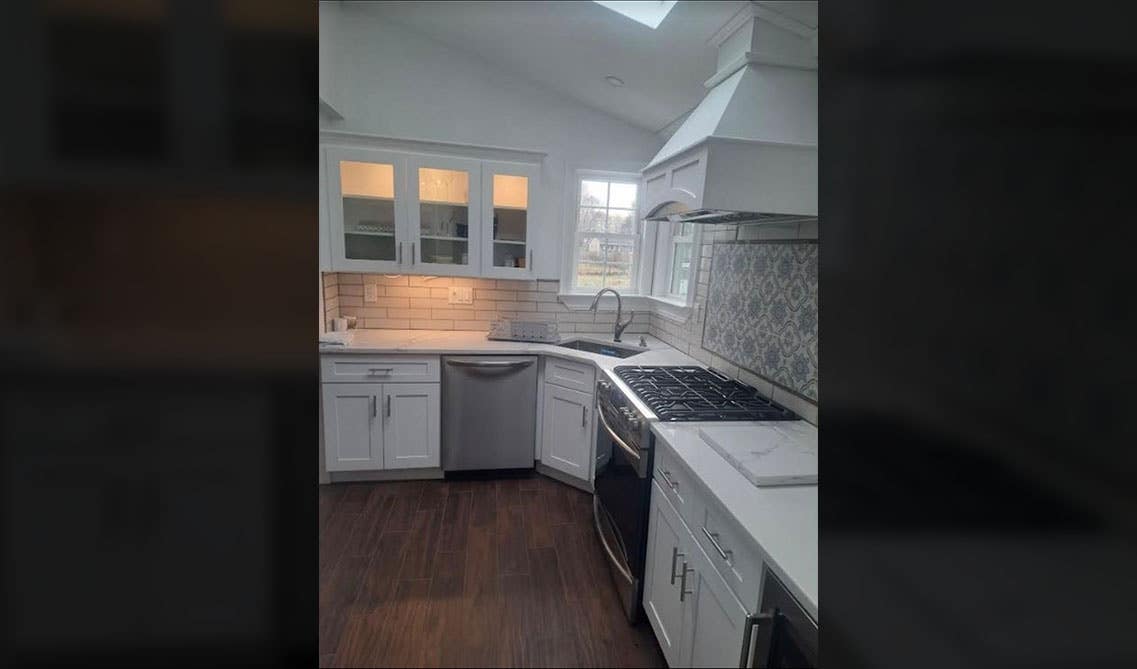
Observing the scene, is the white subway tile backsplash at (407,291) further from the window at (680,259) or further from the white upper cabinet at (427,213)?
the window at (680,259)

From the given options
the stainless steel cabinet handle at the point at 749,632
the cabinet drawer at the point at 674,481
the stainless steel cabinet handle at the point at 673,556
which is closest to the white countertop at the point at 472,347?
the cabinet drawer at the point at 674,481

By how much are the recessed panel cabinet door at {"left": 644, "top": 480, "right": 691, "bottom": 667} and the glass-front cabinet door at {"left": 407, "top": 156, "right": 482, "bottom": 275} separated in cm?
201

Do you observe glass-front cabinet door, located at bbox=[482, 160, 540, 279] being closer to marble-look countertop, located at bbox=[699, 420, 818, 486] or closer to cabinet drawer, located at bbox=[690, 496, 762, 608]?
marble-look countertop, located at bbox=[699, 420, 818, 486]

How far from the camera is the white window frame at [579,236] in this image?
343cm

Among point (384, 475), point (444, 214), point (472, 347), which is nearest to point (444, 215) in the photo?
point (444, 214)

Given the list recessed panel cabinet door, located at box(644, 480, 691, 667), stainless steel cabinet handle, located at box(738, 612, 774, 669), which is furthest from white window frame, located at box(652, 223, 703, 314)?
stainless steel cabinet handle, located at box(738, 612, 774, 669)

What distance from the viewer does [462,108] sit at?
10.5 feet

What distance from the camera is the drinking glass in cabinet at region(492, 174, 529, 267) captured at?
3.20 m

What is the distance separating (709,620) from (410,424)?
213cm

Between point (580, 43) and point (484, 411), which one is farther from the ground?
point (580, 43)
